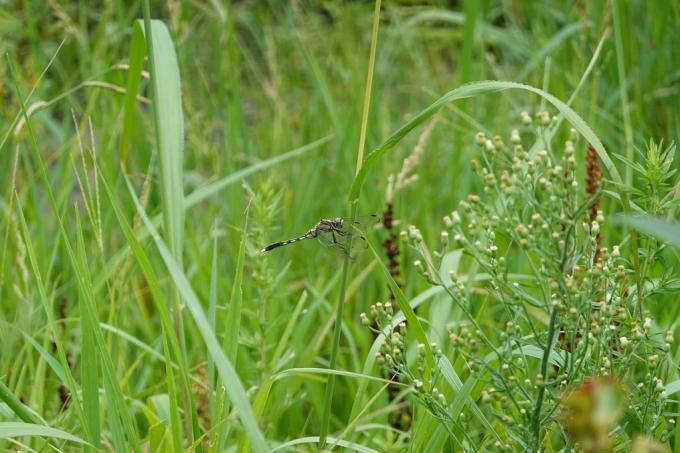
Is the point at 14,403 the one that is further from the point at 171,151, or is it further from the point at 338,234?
the point at 338,234

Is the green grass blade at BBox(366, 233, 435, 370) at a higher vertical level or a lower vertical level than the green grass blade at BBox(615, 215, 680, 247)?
lower

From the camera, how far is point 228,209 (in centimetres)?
308

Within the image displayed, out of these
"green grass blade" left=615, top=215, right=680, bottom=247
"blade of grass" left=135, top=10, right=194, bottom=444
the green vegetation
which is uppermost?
"green grass blade" left=615, top=215, right=680, bottom=247

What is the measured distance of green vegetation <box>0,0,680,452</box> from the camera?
1.25 metres

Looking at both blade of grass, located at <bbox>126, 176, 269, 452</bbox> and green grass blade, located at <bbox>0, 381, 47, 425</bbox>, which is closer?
blade of grass, located at <bbox>126, 176, 269, 452</bbox>

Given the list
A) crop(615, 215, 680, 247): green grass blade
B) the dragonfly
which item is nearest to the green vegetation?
crop(615, 215, 680, 247): green grass blade

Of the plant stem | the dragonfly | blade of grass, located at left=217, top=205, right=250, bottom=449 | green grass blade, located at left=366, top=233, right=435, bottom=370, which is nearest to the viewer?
the plant stem

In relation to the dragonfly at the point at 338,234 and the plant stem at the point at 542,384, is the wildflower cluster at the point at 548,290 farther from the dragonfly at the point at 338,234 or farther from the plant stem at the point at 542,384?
the dragonfly at the point at 338,234

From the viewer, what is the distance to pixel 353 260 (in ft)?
Answer: 5.19

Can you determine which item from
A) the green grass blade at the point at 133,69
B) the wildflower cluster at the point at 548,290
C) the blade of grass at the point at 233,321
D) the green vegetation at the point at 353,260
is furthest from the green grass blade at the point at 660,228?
the green grass blade at the point at 133,69

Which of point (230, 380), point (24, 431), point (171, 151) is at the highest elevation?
point (171, 151)

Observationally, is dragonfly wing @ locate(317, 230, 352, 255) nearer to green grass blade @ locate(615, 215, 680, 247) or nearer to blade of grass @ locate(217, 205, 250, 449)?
blade of grass @ locate(217, 205, 250, 449)

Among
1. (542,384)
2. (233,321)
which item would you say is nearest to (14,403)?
(233,321)

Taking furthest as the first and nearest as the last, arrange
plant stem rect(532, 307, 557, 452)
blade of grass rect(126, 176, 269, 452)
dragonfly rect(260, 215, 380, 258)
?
dragonfly rect(260, 215, 380, 258) → plant stem rect(532, 307, 557, 452) → blade of grass rect(126, 176, 269, 452)
